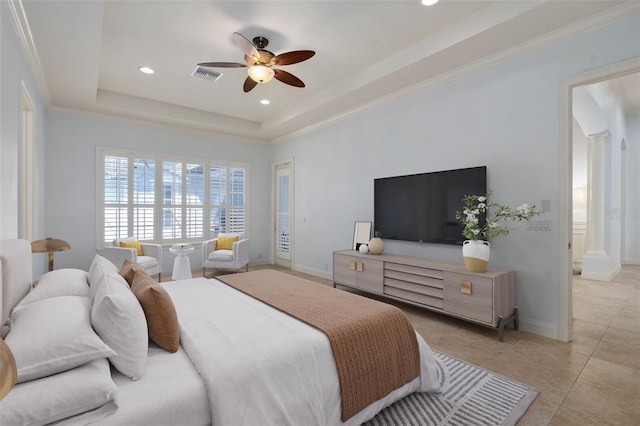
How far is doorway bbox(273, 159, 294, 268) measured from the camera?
6.18 meters

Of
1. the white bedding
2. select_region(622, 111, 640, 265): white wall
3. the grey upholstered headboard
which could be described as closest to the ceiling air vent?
the grey upholstered headboard

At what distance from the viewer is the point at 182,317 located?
183 centimetres

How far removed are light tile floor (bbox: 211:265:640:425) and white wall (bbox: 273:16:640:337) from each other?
1.21 feet

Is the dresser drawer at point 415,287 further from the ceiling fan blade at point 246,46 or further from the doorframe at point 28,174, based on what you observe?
the doorframe at point 28,174

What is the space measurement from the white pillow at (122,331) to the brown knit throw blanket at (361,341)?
31.7 inches

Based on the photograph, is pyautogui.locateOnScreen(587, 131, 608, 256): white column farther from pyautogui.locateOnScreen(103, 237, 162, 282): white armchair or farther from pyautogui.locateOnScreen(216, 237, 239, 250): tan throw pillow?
pyautogui.locateOnScreen(103, 237, 162, 282): white armchair

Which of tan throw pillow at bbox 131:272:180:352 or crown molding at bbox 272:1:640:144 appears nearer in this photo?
tan throw pillow at bbox 131:272:180:352

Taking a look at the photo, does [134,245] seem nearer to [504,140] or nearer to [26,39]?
[26,39]

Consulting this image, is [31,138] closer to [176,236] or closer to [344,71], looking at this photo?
[176,236]

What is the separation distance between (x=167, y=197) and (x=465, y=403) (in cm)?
535

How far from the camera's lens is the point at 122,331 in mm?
1272

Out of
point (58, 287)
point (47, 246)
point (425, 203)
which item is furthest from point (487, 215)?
point (47, 246)

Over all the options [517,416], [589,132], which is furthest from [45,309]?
[589,132]

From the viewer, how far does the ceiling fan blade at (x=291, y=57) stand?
2.79 meters
